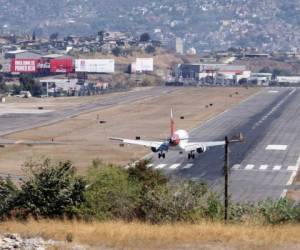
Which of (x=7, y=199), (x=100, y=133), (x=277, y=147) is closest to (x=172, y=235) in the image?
(x=7, y=199)

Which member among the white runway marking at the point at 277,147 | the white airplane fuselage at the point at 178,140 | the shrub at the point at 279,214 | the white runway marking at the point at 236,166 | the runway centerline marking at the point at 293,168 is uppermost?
the shrub at the point at 279,214

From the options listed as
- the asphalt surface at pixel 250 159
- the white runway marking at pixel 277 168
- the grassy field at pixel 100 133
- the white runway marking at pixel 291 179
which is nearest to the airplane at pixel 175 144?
the asphalt surface at pixel 250 159

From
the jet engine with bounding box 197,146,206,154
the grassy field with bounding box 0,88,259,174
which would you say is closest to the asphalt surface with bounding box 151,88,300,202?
the jet engine with bounding box 197,146,206,154

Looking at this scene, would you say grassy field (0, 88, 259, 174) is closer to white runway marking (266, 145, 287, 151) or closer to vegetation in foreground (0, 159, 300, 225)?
white runway marking (266, 145, 287, 151)

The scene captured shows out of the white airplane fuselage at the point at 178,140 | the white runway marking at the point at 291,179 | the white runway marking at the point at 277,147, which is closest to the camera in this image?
the white runway marking at the point at 291,179

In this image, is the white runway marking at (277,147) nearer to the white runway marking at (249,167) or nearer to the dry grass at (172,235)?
the white runway marking at (249,167)

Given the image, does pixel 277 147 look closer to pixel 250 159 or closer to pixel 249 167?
pixel 250 159

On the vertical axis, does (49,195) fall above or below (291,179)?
above

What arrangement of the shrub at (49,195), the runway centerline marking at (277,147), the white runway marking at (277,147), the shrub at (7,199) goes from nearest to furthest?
the shrub at (49,195)
the shrub at (7,199)
the runway centerline marking at (277,147)
the white runway marking at (277,147)
